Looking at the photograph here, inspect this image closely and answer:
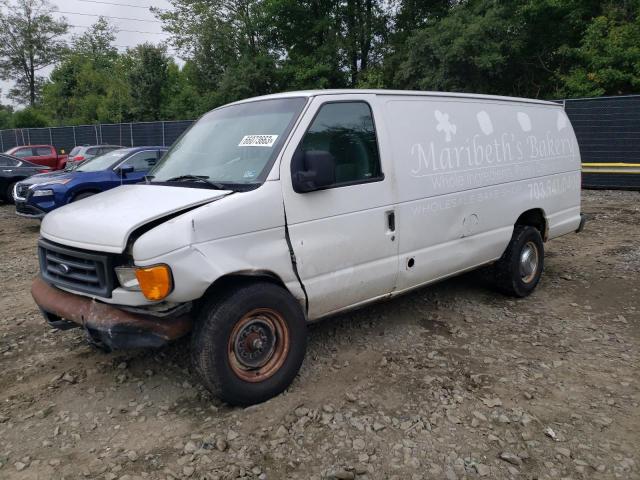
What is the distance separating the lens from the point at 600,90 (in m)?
17.4

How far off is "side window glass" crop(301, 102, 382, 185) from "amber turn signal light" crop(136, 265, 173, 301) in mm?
1325

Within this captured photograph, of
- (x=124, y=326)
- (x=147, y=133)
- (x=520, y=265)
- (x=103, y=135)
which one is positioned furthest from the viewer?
(x=103, y=135)

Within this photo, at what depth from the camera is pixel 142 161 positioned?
36.9ft

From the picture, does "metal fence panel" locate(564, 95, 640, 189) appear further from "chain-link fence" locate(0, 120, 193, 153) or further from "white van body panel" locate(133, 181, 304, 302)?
"chain-link fence" locate(0, 120, 193, 153)

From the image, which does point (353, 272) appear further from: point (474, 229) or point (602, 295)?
point (602, 295)

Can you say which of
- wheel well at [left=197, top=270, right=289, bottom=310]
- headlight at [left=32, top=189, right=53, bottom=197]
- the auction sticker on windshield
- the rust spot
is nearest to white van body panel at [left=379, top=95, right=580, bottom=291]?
the auction sticker on windshield

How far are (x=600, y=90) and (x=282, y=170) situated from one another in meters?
17.6

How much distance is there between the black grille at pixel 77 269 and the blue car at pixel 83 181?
596 cm

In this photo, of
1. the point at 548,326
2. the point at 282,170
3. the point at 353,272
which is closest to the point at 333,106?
the point at 282,170

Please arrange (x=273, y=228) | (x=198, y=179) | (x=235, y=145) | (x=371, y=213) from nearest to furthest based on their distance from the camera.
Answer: (x=273, y=228), (x=198, y=179), (x=235, y=145), (x=371, y=213)

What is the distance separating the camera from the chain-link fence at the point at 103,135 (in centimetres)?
2364

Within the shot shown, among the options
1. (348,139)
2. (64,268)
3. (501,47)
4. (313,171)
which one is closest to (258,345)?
(313,171)

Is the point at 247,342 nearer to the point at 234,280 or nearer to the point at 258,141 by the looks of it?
the point at 234,280

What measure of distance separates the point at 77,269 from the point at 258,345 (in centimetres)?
131
